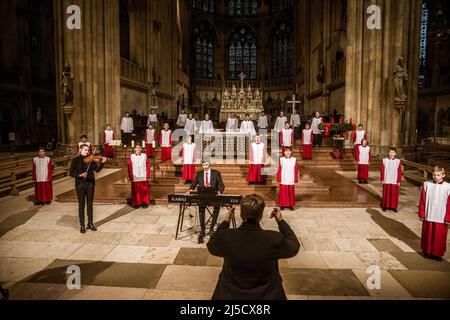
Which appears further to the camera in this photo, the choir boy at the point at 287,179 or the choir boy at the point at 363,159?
the choir boy at the point at 363,159

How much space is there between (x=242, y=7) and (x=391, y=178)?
38.6 metres

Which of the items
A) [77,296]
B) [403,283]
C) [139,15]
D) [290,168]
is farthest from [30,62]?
[403,283]

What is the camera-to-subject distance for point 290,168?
9492 mm

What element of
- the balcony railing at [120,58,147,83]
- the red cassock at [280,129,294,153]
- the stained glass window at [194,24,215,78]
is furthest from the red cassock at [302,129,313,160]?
the stained glass window at [194,24,215,78]

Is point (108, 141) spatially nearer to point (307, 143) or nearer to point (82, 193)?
point (307, 143)

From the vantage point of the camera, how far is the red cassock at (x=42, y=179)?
400 inches

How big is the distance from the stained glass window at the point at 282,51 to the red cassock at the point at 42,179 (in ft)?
113

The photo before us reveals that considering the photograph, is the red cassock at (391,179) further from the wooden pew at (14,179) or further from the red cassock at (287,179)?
the wooden pew at (14,179)

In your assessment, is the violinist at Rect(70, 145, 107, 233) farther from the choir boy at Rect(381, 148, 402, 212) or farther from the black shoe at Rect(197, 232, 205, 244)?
the choir boy at Rect(381, 148, 402, 212)

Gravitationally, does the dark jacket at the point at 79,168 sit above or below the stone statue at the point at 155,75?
below

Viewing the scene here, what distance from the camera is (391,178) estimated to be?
30.9 ft

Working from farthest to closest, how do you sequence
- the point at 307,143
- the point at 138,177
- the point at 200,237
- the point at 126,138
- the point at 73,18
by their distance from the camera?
1. the point at 126,138
2. the point at 73,18
3. the point at 307,143
4. the point at 138,177
5. the point at 200,237

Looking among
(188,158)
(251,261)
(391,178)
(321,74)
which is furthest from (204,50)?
(251,261)

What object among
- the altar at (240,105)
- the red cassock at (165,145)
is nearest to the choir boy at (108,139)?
the red cassock at (165,145)
